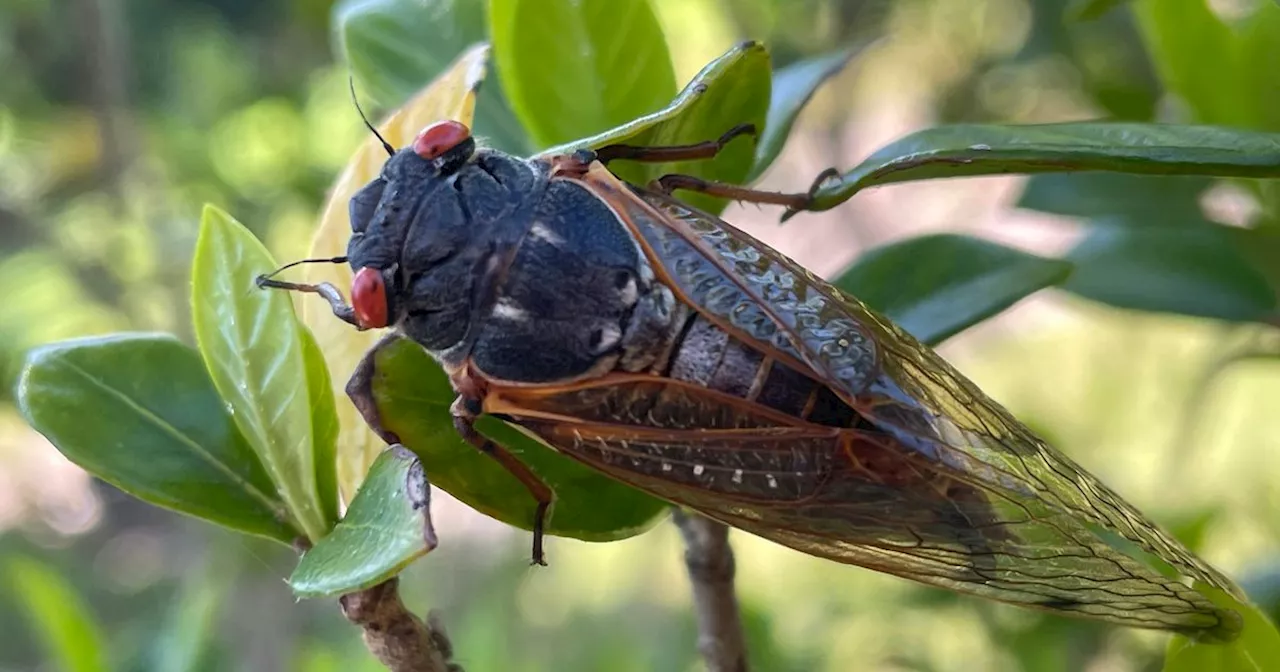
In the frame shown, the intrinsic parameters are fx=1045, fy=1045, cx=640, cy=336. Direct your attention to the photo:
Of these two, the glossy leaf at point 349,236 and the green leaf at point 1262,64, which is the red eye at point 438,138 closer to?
the glossy leaf at point 349,236

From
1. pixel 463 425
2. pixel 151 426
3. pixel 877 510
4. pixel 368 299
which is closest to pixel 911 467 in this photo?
pixel 877 510

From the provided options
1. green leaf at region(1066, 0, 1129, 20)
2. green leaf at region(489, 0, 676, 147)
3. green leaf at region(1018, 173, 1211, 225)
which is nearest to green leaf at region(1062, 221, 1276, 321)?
green leaf at region(1018, 173, 1211, 225)

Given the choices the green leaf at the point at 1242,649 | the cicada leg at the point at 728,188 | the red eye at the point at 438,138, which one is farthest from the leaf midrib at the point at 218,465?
the green leaf at the point at 1242,649

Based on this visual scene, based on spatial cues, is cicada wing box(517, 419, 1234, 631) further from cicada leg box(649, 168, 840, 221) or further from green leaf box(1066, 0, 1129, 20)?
green leaf box(1066, 0, 1129, 20)

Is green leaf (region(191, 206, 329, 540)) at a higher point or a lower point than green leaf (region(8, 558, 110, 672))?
higher

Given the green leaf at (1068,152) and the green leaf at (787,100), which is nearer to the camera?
the green leaf at (1068,152)
